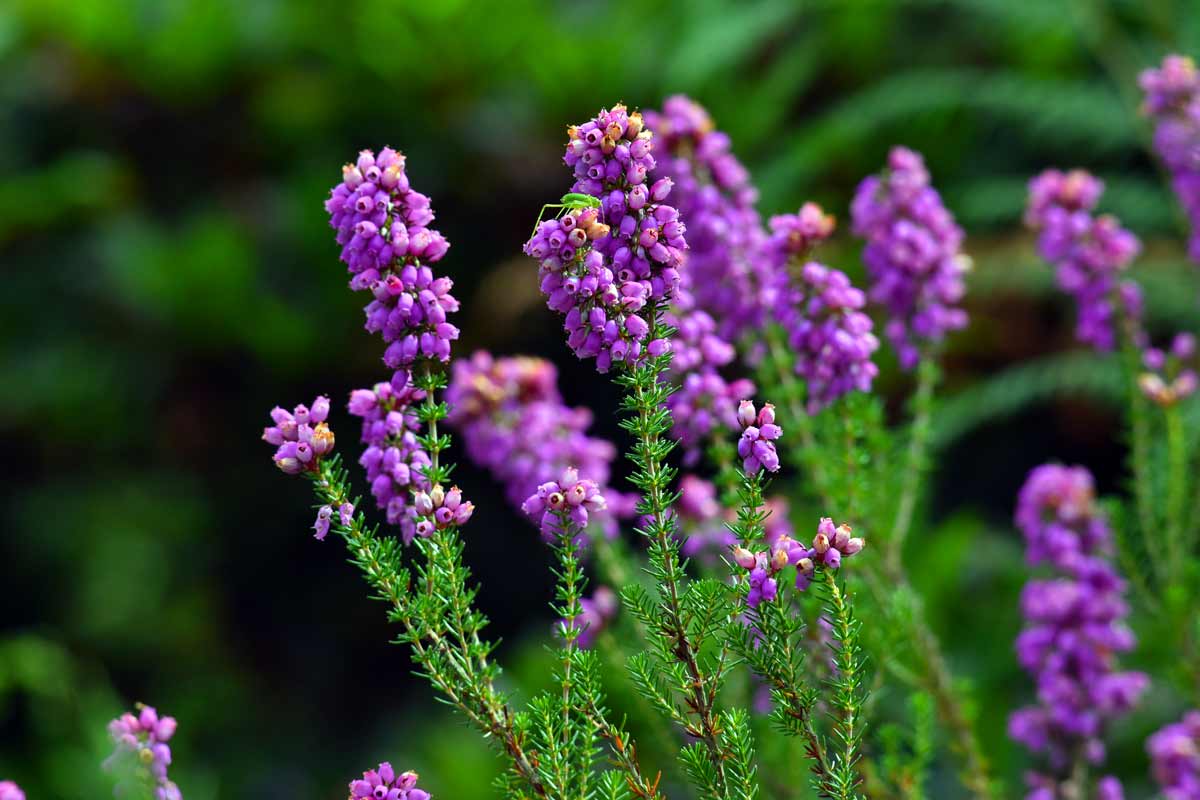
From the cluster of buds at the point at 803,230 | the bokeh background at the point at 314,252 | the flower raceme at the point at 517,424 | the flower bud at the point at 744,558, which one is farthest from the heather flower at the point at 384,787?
the bokeh background at the point at 314,252

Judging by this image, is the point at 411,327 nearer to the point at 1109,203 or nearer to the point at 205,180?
the point at 1109,203

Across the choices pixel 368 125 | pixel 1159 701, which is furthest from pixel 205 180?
pixel 1159 701

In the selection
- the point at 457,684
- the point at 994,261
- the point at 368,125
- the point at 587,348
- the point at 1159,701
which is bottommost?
the point at 457,684

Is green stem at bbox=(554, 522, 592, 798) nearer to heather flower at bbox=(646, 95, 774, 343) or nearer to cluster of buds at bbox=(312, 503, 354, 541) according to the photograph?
cluster of buds at bbox=(312, 503, 354, 541)

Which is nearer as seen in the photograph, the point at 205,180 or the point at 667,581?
the point at 667,581

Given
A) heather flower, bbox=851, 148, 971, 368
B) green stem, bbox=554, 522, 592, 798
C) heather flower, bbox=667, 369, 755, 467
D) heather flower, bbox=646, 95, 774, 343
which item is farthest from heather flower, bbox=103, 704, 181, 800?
heather flower, bbox=851, 148, 971, 368

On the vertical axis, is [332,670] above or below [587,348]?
above
